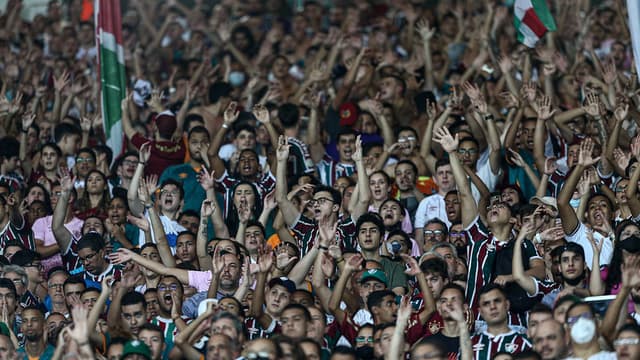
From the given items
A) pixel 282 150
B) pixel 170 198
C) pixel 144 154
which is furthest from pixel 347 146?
pixel 144 154

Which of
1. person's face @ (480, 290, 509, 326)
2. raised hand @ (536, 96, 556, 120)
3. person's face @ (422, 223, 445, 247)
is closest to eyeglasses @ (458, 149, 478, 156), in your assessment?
raised hand @ (536, 96, 556, 120)

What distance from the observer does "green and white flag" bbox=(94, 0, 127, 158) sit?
48.2ft

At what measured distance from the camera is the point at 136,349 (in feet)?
32.7

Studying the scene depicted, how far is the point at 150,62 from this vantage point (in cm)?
1789

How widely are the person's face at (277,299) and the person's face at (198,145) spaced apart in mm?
3092

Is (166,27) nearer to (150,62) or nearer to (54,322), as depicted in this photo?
(150,62)

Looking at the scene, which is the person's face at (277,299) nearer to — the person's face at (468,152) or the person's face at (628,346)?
the person's face at (628,346)

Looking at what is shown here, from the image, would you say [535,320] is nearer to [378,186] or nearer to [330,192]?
[330,192]

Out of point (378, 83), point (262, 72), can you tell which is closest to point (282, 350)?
point (378, 83)

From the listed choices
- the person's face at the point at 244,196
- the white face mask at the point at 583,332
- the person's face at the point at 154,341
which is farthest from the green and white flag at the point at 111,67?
the white face mask at the point at 583,332

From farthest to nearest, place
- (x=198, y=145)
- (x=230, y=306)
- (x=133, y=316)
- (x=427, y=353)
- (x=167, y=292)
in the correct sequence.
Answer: (x=198, y=145) → (x=167, y=292) → (x=133, y=316) → (x=230, y=306) → (x=427, y=353)

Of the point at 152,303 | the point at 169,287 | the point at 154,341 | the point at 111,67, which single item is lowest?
the point at 154,341

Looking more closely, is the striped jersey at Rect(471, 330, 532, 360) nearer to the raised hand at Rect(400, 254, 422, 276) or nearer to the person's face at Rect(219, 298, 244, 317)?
the raised hand at Rect(400, 254, 422, 276)

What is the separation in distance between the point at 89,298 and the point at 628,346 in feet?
13.6
